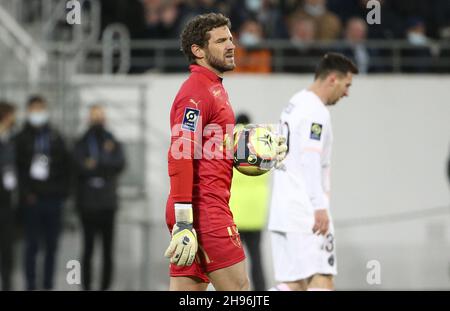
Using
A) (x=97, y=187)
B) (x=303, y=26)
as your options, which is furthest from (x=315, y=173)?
(x=303, y=26)

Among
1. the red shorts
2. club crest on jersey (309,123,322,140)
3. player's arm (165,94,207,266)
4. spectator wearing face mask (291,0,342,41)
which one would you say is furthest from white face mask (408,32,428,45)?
player's arm (165,94,207,266)

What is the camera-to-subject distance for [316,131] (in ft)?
30.1

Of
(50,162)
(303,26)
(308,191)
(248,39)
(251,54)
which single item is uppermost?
(303,26)

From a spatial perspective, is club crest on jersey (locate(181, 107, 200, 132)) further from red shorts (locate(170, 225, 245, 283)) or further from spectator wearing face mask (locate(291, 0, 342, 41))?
spectator wearing face mask (locate(291, 0, 342, 41))

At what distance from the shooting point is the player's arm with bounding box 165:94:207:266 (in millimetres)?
6895

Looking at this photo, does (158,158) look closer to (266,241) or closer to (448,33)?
(266,241)

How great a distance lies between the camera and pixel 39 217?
1355 centimetres

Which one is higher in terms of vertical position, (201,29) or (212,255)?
(201,29)

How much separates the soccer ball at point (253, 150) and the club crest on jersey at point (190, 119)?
42cm

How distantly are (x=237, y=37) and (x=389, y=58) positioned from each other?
2.13m

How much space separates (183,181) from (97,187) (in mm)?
6833

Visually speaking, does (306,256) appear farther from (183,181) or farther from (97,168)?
(97,168)

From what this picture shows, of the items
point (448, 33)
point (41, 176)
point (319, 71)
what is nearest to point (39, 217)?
point (41, 176)

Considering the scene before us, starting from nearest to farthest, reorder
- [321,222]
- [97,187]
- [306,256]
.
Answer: [321,222]
[306,256]
[97,187]
